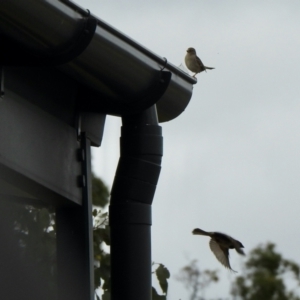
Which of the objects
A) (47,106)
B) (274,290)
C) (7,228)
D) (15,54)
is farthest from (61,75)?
(274,290)

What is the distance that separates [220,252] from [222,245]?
0.05 metres

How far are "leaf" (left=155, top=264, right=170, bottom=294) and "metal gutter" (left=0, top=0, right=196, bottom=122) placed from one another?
106 cm

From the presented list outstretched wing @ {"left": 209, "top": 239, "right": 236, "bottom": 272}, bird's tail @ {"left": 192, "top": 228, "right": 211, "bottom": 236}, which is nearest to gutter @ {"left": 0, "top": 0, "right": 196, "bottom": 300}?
bird's tail @ {"left": 192, "top": 228, "right": 211, "bottom": 236}

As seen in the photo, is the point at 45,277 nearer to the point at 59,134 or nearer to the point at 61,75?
the point at 59,134

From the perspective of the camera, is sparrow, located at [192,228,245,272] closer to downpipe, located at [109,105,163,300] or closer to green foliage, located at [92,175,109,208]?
green foliage, located at [92,175,109,208]

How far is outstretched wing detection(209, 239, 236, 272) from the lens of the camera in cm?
564

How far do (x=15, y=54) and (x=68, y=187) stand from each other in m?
0.76

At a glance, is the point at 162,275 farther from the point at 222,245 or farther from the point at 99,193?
the point at 99,193

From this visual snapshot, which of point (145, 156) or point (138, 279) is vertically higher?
point (145, 156)

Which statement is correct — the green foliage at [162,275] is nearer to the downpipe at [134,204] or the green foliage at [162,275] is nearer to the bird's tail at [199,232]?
the bird's tail at [199,232]

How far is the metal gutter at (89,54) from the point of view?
3.56 meters

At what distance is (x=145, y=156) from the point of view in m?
4.41

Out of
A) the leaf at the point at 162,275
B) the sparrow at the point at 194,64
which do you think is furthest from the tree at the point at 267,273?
the leaf at the point at 162,275

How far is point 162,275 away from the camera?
5.21m
